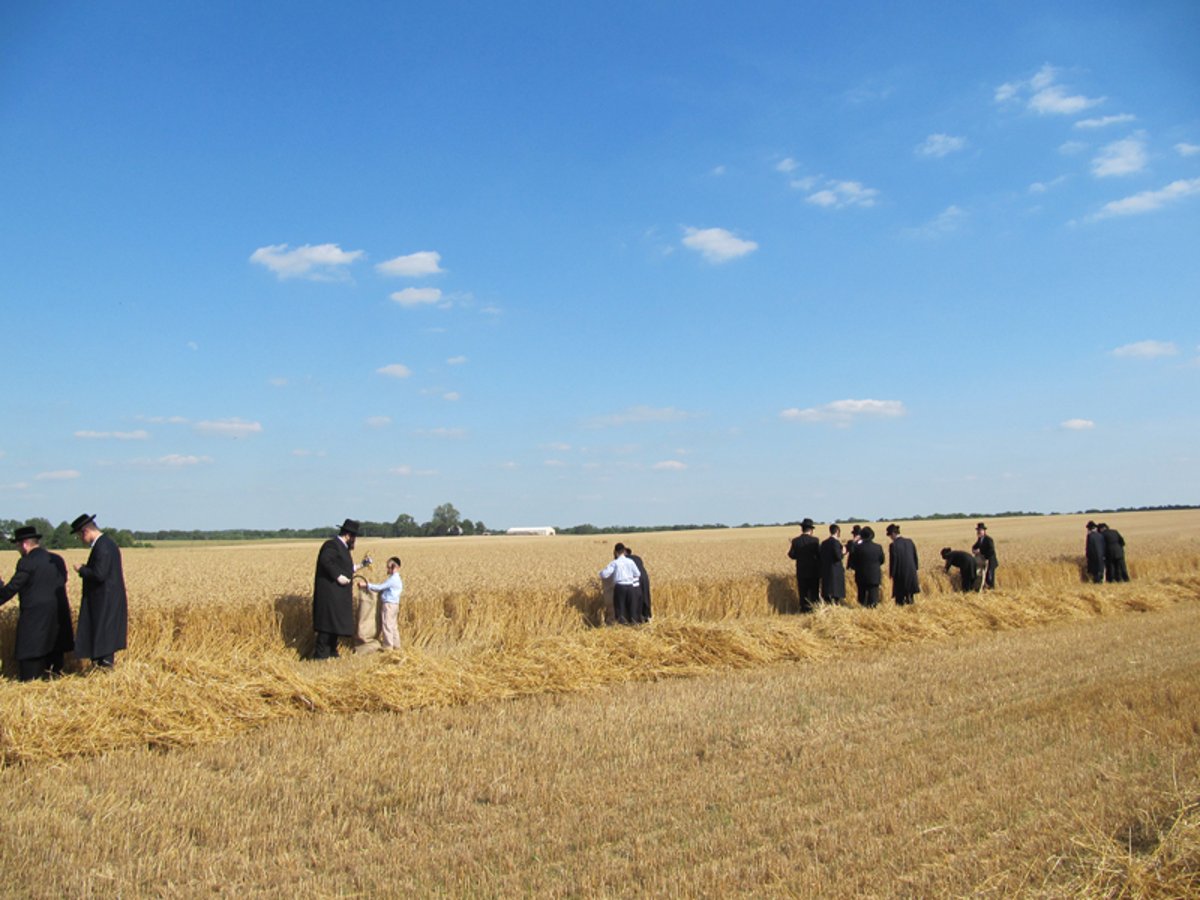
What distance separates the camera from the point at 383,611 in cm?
1266

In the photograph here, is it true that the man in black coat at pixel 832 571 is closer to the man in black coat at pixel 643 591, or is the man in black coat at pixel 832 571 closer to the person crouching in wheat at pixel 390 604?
the man in black coat at pixel 643 591

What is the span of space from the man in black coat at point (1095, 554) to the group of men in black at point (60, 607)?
67.1 feet

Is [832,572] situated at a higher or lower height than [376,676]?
higher

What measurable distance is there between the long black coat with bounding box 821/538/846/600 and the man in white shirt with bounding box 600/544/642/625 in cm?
382

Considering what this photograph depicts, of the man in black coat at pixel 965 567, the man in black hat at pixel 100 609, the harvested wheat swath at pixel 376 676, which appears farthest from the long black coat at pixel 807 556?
the man in black hat at pixel 100 609

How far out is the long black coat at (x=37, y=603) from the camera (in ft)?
31.0

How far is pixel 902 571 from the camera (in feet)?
54.1

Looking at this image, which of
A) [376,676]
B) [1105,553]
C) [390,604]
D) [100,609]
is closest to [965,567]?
[1105,553]

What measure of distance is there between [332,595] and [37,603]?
3504 mm

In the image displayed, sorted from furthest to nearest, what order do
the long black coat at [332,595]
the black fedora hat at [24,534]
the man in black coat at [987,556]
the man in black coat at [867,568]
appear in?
the man in black coat at [987,556] < the man in black coat at [867,568] < the long black coat at [332,595] < the black fedora hat at [24,534]

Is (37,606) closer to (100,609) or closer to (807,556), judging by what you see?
(100,609)

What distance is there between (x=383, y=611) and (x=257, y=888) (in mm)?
8108

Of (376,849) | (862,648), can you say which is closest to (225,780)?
(376,849)

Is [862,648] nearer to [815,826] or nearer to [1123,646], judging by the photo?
[1123,646]
